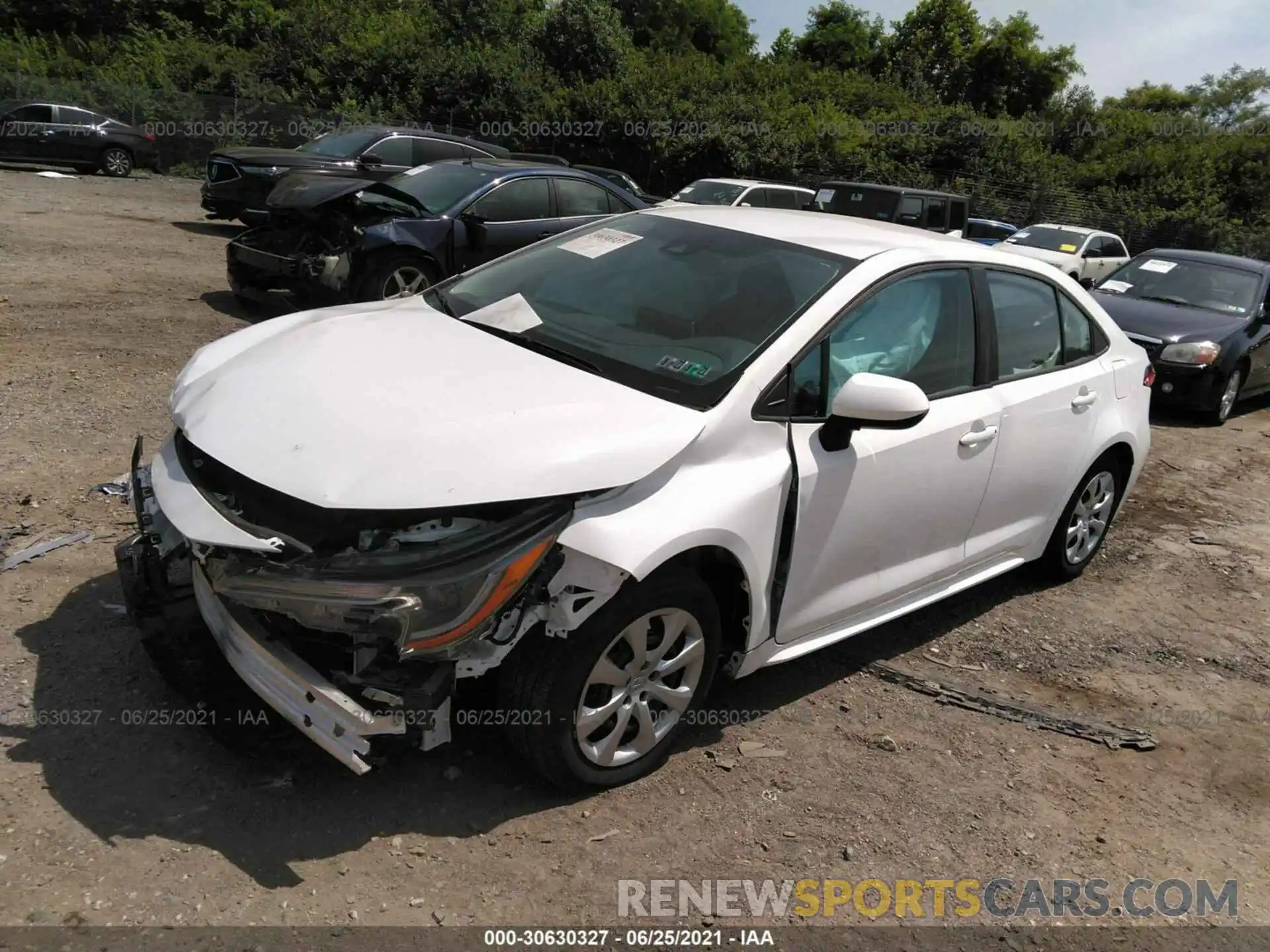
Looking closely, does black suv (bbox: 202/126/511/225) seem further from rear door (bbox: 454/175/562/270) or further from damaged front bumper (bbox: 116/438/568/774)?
damaged front bumper (bbox: 116/438/568/774)

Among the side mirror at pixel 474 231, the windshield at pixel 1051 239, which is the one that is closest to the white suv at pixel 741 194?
the windshield at pixel 1051 239

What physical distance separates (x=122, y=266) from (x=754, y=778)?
9293 mm

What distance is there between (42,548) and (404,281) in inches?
175

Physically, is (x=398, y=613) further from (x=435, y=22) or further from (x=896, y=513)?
(x=435, y=22)

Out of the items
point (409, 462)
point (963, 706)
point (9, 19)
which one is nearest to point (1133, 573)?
point (963, 706)

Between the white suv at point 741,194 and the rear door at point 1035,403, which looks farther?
the white suv at point 741,194

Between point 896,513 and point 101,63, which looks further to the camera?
point 101,63

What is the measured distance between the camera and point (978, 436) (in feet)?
12.2

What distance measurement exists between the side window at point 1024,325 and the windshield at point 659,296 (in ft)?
3.00

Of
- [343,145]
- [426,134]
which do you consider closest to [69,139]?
[343,145]

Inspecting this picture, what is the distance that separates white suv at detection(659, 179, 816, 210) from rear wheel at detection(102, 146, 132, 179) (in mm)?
12461

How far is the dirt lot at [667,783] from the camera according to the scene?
255 cm

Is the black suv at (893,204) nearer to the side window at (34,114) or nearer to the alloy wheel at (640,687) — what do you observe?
the alloy wheel at (640,687)

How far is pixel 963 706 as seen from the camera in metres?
3.83
